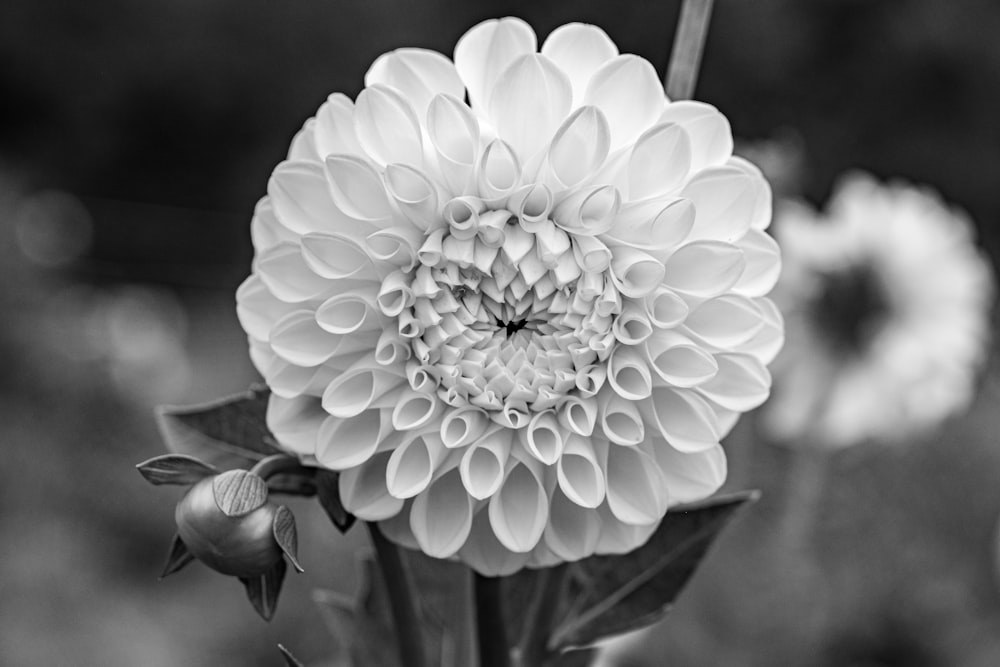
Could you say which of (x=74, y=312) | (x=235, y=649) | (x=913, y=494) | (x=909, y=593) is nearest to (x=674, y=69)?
(x=909, y=593)

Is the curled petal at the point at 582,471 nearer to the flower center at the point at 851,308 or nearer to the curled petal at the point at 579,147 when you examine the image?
the curled petal at the point at 579,147

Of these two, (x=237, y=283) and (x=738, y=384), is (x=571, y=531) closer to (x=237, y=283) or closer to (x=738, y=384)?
(x=738, y=384)

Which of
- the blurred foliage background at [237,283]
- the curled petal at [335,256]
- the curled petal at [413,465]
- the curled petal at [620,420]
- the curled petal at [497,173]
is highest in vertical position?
the curled petal at [497,173]

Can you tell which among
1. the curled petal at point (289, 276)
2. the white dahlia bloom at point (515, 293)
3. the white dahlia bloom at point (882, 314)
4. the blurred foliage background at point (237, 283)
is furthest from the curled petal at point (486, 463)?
the white dahlia bloom at point (882, 314)

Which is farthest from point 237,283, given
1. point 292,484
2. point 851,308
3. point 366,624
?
point 292,484

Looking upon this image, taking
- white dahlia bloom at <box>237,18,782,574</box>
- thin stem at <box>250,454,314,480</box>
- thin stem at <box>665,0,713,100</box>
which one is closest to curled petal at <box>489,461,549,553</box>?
white dahlia bloom at <box>237,18,782,574</box>

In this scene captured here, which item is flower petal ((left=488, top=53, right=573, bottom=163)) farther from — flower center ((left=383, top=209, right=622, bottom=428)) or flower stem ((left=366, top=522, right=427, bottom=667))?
flower stem ((left=366, top=522, right=427, bottom=667))

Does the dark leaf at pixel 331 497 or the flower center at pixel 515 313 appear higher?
the flower center at pixel 515 313
